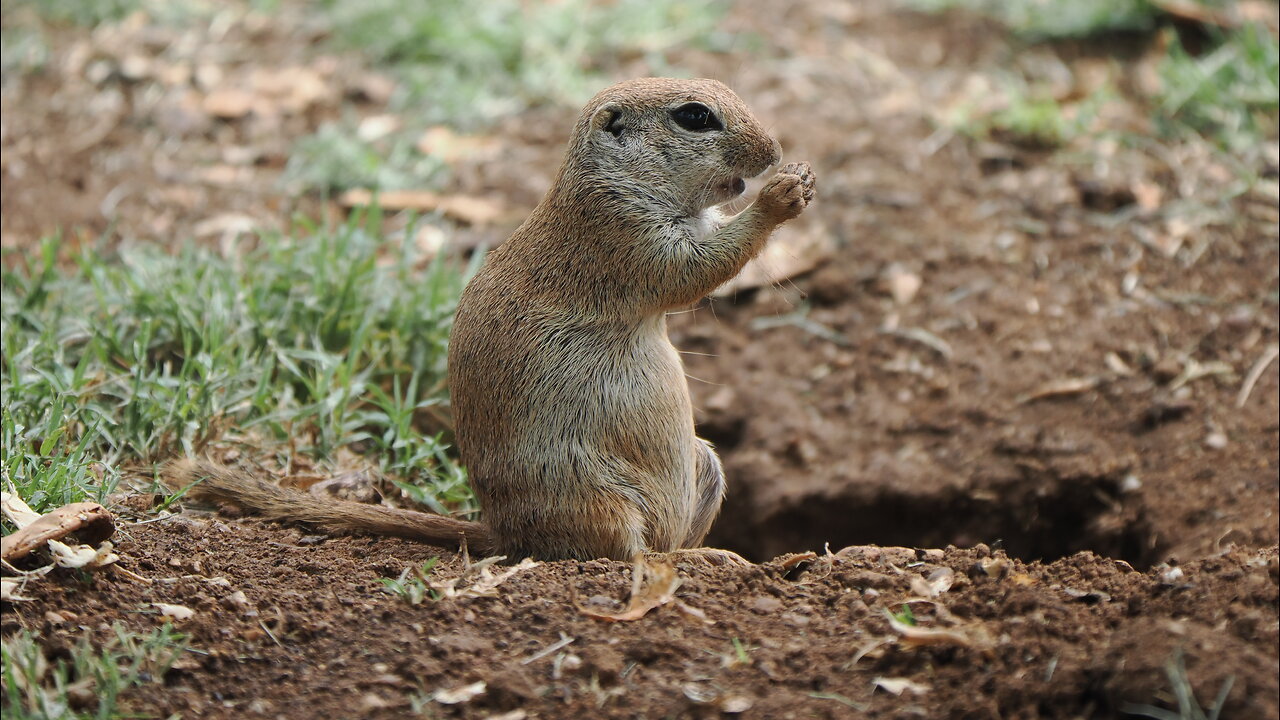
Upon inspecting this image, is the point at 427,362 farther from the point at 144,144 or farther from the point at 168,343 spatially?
the point at 144,144

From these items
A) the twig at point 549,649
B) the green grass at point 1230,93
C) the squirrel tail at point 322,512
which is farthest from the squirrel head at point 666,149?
Result: the green grass at point 1230,93

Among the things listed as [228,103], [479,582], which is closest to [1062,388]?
[479,582]

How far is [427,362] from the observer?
16.7 feet

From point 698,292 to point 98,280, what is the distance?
9.26ft

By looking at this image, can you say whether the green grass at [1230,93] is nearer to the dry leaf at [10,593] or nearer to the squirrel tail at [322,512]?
the squirrel tail at [322,512]

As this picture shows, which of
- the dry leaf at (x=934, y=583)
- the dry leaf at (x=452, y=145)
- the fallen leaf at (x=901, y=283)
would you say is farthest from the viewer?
the dry leaf at (x=452, y=145)

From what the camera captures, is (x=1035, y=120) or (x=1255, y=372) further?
(x=1035, y=120)

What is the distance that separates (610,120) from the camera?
398 cm

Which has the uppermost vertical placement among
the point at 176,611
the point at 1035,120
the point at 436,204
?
the point at 1035,120

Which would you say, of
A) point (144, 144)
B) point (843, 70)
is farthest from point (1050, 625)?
point (144, 144)

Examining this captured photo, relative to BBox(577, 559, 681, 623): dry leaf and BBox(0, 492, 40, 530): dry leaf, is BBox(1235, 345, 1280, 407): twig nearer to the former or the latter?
BBox(577, 559, 681, 623): dry leaf

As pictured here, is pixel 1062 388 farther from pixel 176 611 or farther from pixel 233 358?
pixel 176 611

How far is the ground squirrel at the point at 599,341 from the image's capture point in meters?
3.79

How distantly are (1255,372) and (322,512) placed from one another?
3909 mm
